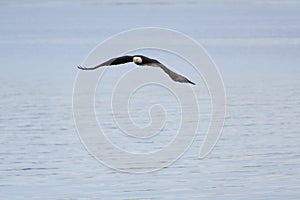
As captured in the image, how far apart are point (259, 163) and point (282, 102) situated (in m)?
5.19

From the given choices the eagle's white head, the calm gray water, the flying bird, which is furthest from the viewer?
the calm gray water

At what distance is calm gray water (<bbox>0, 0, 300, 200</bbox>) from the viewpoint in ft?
44.8

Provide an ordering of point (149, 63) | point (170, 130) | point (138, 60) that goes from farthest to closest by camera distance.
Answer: point (170, 130) → point (149, 63) → point (138, 60)

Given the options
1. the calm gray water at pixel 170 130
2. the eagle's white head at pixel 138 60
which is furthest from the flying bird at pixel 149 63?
the calm gray water at pixel 170 130

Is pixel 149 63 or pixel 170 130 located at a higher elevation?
pixel 170 130

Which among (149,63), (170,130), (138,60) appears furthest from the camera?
(170,130)

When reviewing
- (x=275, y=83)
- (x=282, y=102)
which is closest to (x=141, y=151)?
(x=282, y=102)

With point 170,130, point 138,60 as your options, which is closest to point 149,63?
point 138,60

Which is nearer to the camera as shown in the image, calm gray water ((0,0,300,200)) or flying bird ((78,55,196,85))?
flying bird ((78,55,196,85))

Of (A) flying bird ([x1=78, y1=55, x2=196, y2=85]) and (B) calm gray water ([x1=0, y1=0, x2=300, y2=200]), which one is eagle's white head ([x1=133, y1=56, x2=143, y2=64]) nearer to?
(A) flying bird ([x1=78, y1=55, x2=196, y2=85])

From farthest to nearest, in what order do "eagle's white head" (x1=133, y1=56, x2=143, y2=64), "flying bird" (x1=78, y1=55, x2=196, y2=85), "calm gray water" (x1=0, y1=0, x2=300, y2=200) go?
1. "calm gray water" (x1=0, y1=0, x2=300, y2=200)
2. "eagle's white head" (x1=133, y1=56, x2=143, y2=64)
3. "flying bird" (x1=78, y1=55, x2=196, y2=85)

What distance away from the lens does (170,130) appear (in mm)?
17547

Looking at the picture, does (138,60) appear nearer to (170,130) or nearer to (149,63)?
(149,63)

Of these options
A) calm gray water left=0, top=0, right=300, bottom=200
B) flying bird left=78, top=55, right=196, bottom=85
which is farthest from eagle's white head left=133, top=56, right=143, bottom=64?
calm gray water left=0, top=0, right=300, bottom=200
